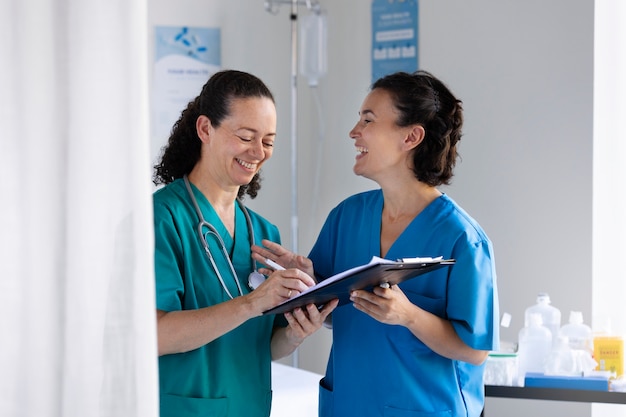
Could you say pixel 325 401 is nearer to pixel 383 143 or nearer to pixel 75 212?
pixel 383 143

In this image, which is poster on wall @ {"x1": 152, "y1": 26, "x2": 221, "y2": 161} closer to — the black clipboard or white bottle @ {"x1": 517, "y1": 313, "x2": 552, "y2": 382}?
white bottle @ {"x1": 517, "y1": 313, "x2": 552, "y2": 382}

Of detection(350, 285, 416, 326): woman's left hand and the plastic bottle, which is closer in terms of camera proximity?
detection(350, 285, 416, 326): woman's left hand

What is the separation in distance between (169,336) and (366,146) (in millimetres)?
594

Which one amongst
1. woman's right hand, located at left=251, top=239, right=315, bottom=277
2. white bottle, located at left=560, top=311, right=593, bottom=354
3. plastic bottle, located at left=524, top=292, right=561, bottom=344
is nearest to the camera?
woman's right hand, located at left=251, top=239, right=315, bottom=277

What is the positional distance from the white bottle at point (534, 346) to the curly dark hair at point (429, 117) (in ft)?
3.36

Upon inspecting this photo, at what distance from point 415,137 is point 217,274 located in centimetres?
51

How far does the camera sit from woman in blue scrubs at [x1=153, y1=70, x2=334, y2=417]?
146 cm

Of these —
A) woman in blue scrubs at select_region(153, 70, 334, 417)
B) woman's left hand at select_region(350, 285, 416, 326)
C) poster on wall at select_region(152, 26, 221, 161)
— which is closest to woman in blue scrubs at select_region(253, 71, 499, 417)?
woman's left hand at select_region(350, 285, 416, 326)

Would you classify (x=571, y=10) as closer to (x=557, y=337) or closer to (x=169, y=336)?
(x=557, y=337)

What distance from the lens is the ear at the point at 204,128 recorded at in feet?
5.40

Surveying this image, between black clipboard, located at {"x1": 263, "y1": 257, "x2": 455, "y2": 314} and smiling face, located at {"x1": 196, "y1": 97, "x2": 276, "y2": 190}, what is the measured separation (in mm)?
309

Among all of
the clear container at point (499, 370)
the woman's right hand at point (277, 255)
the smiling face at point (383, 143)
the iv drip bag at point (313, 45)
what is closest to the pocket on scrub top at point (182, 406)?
the woman's right hand at point (277, 255)

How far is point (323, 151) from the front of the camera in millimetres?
3939

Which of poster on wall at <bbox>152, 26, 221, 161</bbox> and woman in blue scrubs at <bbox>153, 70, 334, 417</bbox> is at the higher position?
poster on wall at <bbox>152, 26, 221, 161</bbox>
